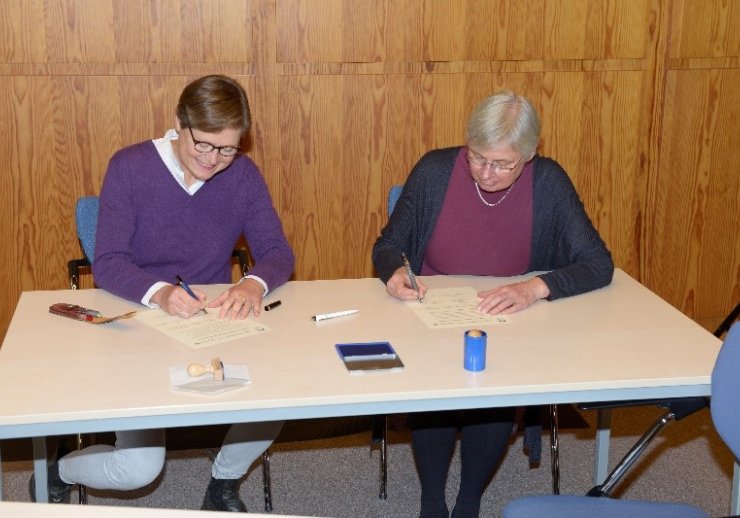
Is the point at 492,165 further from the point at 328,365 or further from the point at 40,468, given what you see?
the point at 40,468

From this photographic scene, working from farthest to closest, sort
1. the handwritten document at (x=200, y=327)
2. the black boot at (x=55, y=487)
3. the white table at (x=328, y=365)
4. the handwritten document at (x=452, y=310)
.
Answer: the black boot at (x=55, y=487) < the handwritten document at (x=452, y=310) < the handwritten document at (x=200, y=327) < the white table at (x=328, y=365)

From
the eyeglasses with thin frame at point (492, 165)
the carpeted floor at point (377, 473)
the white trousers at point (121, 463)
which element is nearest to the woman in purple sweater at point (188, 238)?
the white trousers at point (121, 463)

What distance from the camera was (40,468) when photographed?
253cm

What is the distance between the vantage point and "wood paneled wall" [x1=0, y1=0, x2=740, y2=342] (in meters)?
3.69

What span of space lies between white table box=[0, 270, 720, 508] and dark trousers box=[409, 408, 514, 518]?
0.36 metres

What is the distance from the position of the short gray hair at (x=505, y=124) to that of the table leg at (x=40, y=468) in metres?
1.47

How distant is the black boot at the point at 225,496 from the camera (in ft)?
8.98

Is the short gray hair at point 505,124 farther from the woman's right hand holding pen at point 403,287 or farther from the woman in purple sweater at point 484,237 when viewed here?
the woman's right hand holding pen at point 403,287

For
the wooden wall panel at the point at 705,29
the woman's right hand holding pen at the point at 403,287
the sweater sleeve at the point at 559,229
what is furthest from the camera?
the wooden wall panel at the point at 705,29

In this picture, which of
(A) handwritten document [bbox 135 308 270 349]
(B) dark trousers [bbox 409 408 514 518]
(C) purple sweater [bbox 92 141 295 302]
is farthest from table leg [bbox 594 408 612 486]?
(A) handwritten document [bbox 135 308 270 349]

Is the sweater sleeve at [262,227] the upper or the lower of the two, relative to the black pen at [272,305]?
upper

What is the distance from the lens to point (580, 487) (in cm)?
313

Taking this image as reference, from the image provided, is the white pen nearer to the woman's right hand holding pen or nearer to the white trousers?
the woman's right hand holding pen

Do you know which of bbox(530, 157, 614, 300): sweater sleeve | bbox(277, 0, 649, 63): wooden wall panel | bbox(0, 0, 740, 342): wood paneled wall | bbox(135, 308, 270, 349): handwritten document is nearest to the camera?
bbox(135, 308, 270, 349): handwritten document
